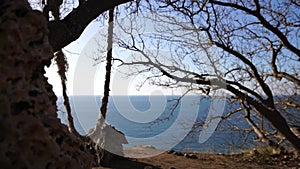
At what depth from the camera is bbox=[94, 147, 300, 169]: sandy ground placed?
700cm

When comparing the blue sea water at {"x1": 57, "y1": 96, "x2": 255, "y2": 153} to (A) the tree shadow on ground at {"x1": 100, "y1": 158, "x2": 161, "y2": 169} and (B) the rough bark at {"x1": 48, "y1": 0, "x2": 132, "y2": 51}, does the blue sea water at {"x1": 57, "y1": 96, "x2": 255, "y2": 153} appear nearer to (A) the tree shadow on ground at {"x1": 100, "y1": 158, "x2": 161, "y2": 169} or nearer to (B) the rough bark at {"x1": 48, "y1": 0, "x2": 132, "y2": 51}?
(A) the tree shadow on ground at {"x1": 100, "y1": 158, "x2": 161, "y2": 169}

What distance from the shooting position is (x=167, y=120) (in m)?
6.42

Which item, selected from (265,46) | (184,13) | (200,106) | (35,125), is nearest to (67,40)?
(35,125)

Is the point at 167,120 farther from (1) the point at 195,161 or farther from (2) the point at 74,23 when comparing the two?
(2) the point at 74,23

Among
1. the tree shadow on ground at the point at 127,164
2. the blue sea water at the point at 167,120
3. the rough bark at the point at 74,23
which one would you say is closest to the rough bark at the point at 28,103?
the rough bark at the point at 74,23

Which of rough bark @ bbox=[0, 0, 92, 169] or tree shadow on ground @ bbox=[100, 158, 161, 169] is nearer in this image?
rough bark @ bbox=[0, 0, 92, 169]

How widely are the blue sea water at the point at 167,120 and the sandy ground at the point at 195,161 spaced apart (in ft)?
0.81

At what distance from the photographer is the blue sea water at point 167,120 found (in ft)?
21.0

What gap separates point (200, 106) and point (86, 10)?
176 inches

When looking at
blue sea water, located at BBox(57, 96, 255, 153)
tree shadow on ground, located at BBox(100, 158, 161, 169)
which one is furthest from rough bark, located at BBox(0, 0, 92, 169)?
tree shadow on ground, located at BBox(100, 158, 161, 169)

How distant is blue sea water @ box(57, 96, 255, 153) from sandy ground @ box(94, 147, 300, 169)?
0.81ft

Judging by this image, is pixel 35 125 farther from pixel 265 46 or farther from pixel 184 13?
pixel 265 46

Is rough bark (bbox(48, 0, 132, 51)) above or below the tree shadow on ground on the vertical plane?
above

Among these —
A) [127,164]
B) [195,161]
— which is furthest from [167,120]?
[195,161]
